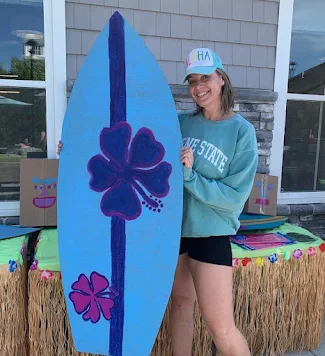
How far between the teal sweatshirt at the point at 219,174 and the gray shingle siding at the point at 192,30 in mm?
1308

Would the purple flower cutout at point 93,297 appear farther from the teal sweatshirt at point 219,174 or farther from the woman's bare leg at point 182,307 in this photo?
the teal sweatshirt at point 219,174

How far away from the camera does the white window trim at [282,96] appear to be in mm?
2805

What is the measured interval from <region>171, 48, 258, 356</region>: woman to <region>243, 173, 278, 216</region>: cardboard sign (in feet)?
4.11

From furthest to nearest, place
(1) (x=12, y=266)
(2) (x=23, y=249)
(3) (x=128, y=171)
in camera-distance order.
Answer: (2) (x=23, y=249) < (1) (x=12, y=266) < (3) (x=128, y=171)

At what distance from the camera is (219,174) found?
55.5 inches

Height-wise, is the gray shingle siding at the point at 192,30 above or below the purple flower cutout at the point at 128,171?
above

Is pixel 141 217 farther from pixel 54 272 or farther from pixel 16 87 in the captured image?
pixel 16 87

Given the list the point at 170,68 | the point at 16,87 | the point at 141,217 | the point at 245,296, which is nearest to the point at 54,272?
the point at 141,217

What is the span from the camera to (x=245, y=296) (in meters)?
2.01

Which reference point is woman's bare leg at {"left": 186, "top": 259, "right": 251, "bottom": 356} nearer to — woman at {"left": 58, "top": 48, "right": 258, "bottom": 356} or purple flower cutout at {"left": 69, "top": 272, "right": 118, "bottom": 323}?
woman at {"left": 58, "top": 48, "right": 258, "bottom": 356}

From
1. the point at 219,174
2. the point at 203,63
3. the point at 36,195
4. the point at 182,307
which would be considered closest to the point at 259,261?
the point at 182,307

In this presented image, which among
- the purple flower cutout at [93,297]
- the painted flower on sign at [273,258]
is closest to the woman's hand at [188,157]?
the purple flower cutout at [93,297]

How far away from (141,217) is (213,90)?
0.58 meters

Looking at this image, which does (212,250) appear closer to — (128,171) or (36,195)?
(128,171)
